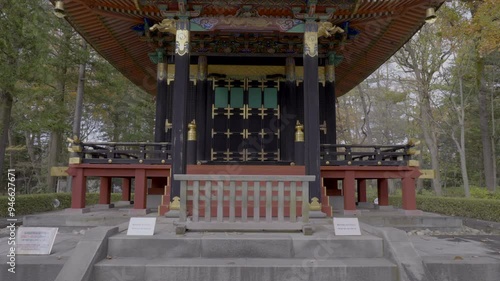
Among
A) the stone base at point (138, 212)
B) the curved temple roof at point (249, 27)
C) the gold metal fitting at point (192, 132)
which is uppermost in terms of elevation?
the curved temple roof at point (249, 27)

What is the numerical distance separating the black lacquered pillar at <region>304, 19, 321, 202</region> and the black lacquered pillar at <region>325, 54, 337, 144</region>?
3336 millimetres

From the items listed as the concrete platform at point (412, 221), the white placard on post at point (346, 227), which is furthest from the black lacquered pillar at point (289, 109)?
the white placard on post at point (346, 227)

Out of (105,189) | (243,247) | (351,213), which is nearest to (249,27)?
(351,213)

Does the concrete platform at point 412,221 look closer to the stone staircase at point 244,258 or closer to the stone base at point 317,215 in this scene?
the stone base at point 317,215

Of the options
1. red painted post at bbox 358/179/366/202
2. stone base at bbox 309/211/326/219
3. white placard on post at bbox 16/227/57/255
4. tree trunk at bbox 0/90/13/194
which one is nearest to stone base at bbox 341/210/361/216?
stone base at bbox 309/211/326/219

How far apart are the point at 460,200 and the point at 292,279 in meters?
13.0

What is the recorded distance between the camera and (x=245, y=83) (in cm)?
1210

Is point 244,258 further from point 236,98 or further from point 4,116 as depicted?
point 4,116

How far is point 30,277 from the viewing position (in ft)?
15.7

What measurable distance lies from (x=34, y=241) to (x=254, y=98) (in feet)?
26.5

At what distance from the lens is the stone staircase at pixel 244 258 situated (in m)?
4.80

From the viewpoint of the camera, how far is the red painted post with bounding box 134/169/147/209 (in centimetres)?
1026

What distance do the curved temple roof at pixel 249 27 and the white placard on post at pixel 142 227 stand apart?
536 centimetres

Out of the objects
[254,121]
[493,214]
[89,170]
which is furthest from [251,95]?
[493,214]
